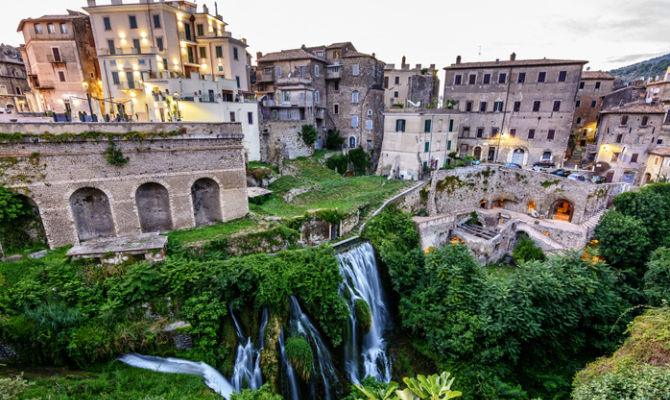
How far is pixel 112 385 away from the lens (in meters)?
8.82

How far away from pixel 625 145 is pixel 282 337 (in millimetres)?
36724

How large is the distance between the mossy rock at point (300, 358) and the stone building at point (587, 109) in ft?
122

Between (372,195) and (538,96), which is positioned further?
(538,96)

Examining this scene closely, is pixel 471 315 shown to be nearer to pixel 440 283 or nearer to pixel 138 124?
pixel 440 283

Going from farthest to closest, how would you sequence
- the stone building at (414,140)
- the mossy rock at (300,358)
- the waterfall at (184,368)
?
1. the stone building at (414,140)
2. the mossy rock at (300,358)
3. the waterfall at (184,368)

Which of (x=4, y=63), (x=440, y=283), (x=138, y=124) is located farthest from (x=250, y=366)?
(x=4, y=63)

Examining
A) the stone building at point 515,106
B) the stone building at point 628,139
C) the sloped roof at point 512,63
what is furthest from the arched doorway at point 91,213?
the stone building at point 628,139

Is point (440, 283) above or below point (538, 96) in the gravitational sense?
below

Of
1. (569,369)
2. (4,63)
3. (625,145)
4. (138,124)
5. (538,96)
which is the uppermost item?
(4,63)

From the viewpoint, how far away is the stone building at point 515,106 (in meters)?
29.8

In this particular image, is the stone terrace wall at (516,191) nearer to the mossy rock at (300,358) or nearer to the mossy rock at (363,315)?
the mossy rock at (363,315)

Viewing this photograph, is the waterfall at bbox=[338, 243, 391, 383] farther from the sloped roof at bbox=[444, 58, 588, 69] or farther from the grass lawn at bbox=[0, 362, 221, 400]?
the sloped roof at bbox=[444, 58, 588, 69]

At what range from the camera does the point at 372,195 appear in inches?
909

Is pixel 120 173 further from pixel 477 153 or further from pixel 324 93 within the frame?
pixel 477 153
